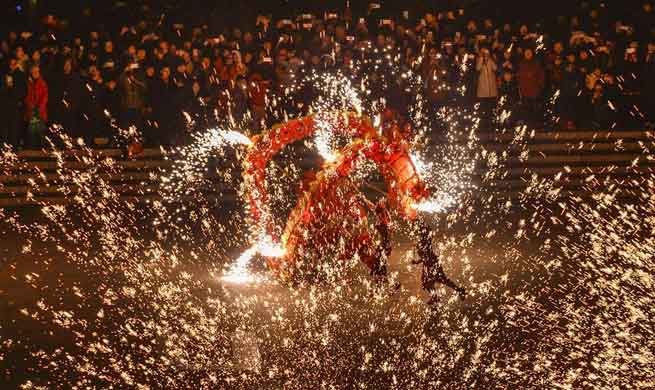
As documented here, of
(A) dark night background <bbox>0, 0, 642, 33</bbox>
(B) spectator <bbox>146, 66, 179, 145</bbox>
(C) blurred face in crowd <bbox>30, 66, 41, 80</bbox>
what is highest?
(A) dark night background <bbox>0, 0, 642, 33</bbox>

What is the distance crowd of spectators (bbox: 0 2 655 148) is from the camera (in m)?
19.7

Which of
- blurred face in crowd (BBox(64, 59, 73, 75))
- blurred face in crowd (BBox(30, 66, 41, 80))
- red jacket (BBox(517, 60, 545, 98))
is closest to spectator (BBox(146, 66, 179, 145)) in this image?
blurred face in crowd (BBox(64, 59, 73, 75))

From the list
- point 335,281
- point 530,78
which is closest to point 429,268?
point 335,281

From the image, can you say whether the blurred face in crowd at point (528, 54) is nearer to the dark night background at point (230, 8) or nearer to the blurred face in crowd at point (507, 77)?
the blurred face in crowd at point (507, 77)

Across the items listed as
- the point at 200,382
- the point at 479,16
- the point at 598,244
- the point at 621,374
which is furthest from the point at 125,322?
the point at 479,16

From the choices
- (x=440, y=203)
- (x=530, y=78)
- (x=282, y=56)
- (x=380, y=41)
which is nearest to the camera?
(x=440, y=203)

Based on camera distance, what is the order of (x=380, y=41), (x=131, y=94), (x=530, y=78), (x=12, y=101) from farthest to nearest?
(x=530, y=78) → (x=380, y=41) → (x=131, y=94) → (x=12, y=101)

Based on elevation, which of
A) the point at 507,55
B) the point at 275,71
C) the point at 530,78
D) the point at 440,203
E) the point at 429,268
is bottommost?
the point at 429,268

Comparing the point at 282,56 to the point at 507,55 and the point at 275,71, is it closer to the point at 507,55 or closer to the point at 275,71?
the point at 275,71

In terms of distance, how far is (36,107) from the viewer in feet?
64.3

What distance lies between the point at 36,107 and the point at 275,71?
15.1 feet

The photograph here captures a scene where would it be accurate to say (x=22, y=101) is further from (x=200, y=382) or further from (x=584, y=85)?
(x=200, y=382)

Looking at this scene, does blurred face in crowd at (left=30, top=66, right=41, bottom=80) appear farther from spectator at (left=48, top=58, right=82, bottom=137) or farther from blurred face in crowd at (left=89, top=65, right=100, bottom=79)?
blurred face in crowd at (left=89, top=65, right=100, bottom=79)

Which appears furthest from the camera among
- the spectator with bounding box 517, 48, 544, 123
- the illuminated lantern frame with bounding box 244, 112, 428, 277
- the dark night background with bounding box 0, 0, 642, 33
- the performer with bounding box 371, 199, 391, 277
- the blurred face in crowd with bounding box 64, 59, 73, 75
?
the dark night background with bounding box 0, 0, 642, 33
